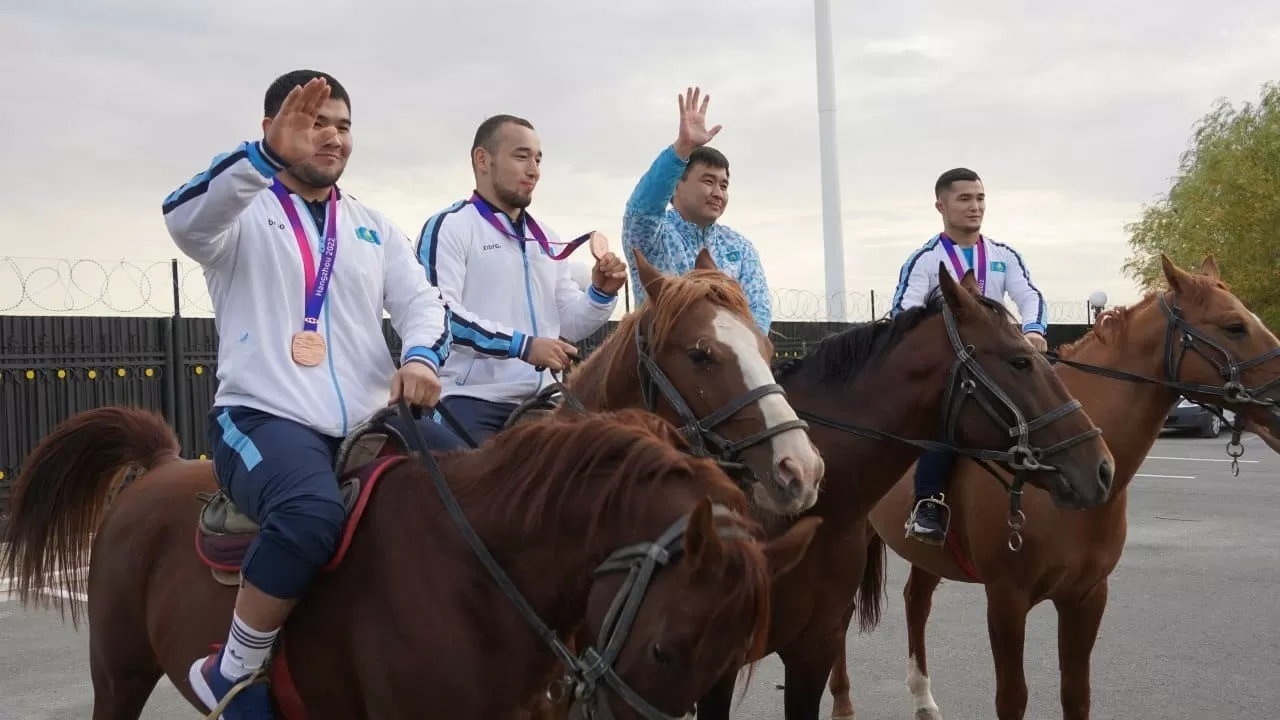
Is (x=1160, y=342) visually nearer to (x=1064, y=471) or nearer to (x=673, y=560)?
(x=1064, y=471)

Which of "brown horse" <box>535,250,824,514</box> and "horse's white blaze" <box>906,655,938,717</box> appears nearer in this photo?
"brown horse" <box>535,250,824,514</box>

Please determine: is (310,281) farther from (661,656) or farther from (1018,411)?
(1018,411)

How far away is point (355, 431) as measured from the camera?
2.90 meters

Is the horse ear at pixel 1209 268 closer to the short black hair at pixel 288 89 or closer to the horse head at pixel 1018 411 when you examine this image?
the horse head at pixel 1018 411

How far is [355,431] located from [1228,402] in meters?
4.19

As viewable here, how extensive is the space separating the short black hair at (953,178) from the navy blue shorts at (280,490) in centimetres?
383

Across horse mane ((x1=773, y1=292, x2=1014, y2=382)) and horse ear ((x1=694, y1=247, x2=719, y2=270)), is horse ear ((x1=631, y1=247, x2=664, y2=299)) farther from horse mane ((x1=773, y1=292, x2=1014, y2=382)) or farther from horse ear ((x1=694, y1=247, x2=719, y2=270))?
horse mane ((x1=773, y1=292, x2=1014, y2=382))

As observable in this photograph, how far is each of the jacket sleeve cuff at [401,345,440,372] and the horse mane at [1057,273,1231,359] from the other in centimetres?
338

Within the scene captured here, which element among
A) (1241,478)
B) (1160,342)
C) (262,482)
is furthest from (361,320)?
(1241,478)

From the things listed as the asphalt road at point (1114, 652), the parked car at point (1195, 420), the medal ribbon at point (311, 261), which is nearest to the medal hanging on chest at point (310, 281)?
the medal ribbon at point (311, 261)

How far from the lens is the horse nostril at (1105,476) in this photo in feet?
13.1

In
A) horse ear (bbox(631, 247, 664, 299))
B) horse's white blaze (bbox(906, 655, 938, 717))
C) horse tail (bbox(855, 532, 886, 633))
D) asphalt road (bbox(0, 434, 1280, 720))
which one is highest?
horse ear (bbox(631, 247, 664, 299))

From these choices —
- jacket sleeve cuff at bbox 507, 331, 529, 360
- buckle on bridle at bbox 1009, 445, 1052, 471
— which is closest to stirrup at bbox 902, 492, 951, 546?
buckle on bridle at bbox 1009, 445, 1052, 471

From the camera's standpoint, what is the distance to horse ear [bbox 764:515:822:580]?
221 cm
